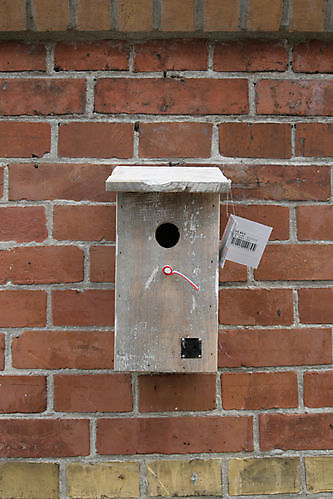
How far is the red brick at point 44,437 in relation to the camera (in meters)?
1.21

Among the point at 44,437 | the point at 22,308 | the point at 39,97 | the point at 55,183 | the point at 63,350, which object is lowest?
the point at 44,437

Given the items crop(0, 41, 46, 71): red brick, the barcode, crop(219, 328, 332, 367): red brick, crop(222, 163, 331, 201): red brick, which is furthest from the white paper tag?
crop(0, 41, 46, 71): red brick

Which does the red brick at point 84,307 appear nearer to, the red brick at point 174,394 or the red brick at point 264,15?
the red brick at point 174,394

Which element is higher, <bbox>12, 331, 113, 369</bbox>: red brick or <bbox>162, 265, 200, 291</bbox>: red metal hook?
<bbox>162, 265, 200, 291</bbox>: red metal hook

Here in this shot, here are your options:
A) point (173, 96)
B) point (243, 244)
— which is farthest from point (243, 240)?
point (173, 96)

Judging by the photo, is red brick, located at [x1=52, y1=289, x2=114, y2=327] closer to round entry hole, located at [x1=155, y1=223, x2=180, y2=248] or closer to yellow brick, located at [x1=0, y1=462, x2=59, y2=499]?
round entry hole, located at [x1=155, y1=223, x2=180, y2=248]

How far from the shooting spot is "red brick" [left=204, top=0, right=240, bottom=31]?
1.15 m

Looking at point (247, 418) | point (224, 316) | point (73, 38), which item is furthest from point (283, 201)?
point (73, 38)

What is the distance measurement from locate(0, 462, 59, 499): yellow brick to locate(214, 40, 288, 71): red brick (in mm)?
1150

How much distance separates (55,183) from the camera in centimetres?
121

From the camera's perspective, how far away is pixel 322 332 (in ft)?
4.00

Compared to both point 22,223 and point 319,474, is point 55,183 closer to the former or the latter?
point 22,223

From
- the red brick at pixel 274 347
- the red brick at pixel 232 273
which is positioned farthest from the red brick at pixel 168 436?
the red brick at pixel 232 273

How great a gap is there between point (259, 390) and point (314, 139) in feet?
2.23
